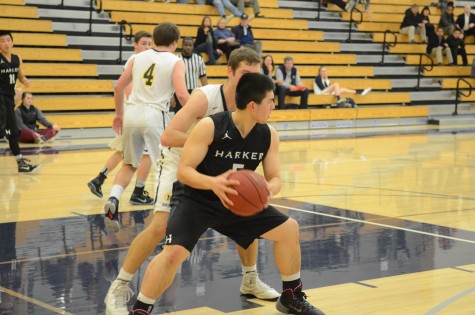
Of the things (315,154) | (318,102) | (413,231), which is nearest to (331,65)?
(318,102)

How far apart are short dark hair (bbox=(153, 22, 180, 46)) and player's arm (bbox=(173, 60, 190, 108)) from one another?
0.21 meters

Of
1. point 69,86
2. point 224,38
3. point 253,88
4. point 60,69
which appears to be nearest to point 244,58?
point 253,88

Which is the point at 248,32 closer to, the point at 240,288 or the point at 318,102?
the point at 318,102

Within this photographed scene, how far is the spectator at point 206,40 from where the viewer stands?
18281mm

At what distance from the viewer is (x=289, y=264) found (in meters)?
4.84

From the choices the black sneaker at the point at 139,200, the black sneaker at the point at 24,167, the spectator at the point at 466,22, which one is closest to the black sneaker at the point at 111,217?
the black sneaker at the point at 139,200

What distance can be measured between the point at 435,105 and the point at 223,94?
57.7ft

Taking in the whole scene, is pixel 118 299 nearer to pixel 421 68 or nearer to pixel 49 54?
pixel 49 54

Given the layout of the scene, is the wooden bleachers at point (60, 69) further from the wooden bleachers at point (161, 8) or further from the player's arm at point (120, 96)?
the player's arm at point (120, 96)

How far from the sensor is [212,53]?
18.6m

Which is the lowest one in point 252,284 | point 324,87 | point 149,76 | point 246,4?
point 252,284

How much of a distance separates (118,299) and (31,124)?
409 inches

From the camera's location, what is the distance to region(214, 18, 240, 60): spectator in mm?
18859

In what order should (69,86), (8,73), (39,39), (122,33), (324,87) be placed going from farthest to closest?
(324,87) < (122,33) < (39,39) < (69,86) < (8,73)
